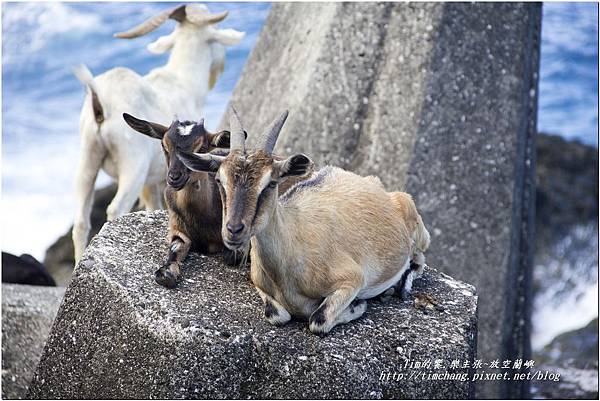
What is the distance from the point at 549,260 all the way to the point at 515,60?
461cm

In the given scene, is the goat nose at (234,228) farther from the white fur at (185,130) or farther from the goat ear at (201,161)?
the white fur at (185,130)

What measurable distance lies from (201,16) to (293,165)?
4287 mm

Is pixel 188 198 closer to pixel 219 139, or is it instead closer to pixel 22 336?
pixel 219 139

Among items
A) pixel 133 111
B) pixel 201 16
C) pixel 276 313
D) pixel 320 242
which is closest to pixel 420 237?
pixel 320 242

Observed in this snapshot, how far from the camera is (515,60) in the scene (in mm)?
7734

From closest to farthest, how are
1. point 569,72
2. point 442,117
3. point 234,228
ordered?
1. point 234,228
2. point 442,117
3. point 569,72

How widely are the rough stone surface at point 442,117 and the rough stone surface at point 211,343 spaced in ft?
8.37

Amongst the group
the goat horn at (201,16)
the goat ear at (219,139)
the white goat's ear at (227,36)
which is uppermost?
the goat ear at (219,139)

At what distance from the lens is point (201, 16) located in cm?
837

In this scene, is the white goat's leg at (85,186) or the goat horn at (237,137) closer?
the goat horn at (237,137)

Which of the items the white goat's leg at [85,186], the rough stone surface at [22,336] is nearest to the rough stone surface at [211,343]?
the white goat's leg at [85,186]

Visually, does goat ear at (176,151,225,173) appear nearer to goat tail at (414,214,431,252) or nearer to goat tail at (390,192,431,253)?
goat tail at (390,192,431,253)

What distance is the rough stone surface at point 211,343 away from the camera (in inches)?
178

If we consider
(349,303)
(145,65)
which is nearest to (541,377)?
(349,303)
